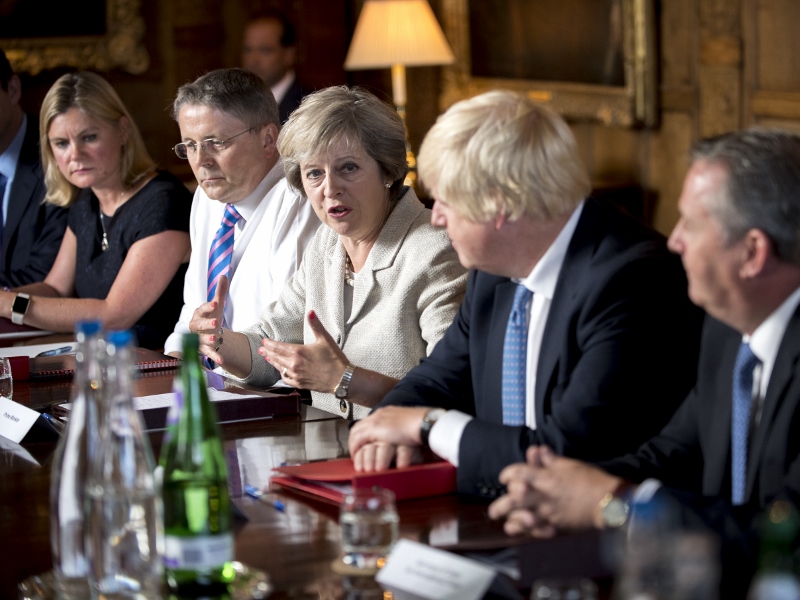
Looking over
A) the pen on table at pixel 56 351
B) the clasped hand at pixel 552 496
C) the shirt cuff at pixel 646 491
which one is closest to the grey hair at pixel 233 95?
the pen on table at pixel 56 351

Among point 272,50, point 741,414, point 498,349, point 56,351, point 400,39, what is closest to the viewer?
point 741,414

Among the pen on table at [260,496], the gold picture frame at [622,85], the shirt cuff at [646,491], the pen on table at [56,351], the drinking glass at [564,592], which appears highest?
the gold picture frame at [622,85]

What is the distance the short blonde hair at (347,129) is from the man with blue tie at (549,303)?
78cm

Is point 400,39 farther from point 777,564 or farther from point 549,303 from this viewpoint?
point 777,564

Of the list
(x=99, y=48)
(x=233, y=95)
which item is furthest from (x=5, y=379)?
(x=99, y=48)

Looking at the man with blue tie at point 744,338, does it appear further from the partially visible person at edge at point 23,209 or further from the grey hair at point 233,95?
the partially visible person at edge at point 23,209

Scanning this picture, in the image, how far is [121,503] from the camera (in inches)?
52.8

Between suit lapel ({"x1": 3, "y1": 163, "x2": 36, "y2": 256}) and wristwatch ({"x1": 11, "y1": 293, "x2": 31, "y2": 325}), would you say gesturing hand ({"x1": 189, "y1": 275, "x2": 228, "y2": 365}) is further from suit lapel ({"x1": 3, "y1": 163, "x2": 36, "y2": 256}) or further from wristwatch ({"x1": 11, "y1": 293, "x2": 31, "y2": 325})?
suit lapel ({"x1": 3, "y1": 163, "x2": 36, "y2": 256})

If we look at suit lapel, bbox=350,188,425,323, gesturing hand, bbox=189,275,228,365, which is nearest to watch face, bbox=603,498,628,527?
suit lapel, bbox=350,188,425,323

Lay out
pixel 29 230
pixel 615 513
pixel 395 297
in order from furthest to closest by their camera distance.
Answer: pixel 29 230 → pixel 395 297 → pixel 615 513

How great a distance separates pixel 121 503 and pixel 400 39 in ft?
18.5

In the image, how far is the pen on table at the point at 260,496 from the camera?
1824 millimetres

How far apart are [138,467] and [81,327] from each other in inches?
7.3

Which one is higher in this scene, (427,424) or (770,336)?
(770,336)
